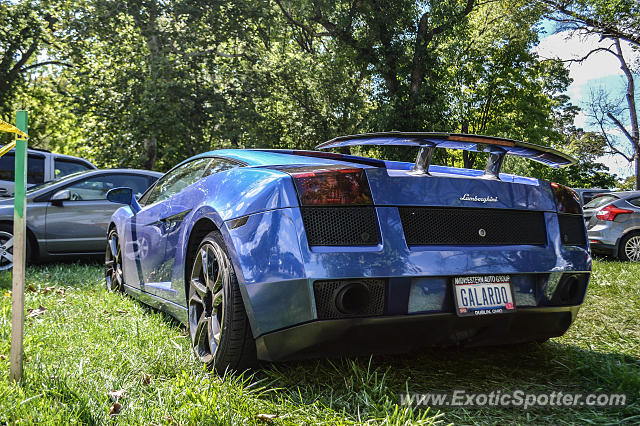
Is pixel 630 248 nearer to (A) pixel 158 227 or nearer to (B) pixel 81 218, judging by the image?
(B) pixel 81 218

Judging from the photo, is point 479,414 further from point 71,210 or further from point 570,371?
point 71,210

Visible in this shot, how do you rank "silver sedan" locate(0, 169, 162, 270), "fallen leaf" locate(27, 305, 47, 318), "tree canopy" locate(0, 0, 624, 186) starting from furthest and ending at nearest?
"tree canopy" locate(0, 0, 624, 186) < "silver sedan" locate(0, 169, 162, 270) < "fallen leaf" locate(27, 305, 47, 318)

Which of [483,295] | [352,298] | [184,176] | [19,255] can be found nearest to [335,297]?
[352,298]

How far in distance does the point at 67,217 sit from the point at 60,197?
283 millimetres

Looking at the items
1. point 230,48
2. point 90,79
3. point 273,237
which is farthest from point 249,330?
point 230,48

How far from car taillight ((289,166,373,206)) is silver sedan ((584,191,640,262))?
31.3ft

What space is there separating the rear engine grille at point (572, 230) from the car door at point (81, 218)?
20.5 ft

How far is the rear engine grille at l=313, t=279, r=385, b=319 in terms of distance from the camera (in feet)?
8.08

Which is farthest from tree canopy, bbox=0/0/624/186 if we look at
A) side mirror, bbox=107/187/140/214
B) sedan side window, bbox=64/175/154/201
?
side mirror, bbox=107/187/140/214

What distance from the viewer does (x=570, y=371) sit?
3.11 meters

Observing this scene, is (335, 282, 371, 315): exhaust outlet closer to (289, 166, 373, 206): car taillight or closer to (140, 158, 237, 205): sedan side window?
(289, 166, 373, 206): car taillight

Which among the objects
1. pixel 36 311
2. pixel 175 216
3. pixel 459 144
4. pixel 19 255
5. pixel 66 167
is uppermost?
pixel 459 144

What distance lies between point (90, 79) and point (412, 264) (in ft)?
65.1

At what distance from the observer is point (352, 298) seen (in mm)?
2506
